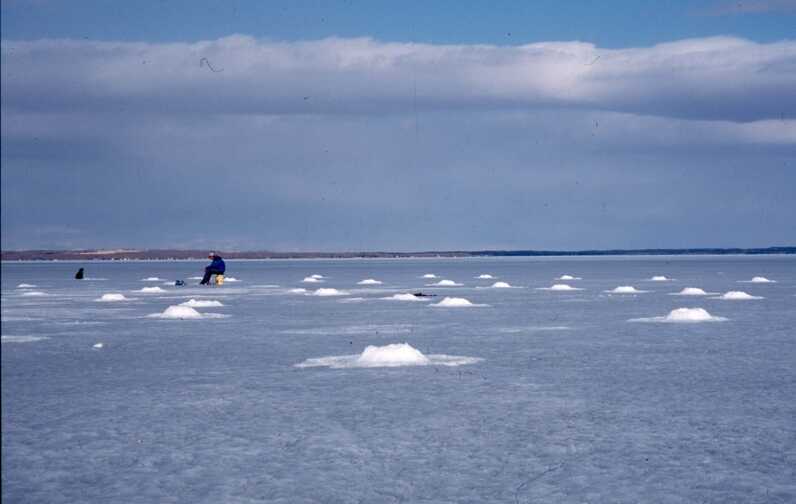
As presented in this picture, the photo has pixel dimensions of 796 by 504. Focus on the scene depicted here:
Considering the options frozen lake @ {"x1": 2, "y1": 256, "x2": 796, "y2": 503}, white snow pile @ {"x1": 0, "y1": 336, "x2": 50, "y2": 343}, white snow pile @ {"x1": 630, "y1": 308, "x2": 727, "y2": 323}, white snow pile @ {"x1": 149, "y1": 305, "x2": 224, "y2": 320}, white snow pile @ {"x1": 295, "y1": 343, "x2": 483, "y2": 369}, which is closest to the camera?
frozen lake @ {"x1": 2, "y1": 256, "x2": 796, "y2": 503}

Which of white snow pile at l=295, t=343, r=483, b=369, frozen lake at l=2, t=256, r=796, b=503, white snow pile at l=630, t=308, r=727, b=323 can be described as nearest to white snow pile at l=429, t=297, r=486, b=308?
white snow pile at l=630, t=308, r=727, b=323

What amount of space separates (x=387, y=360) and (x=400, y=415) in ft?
19.4

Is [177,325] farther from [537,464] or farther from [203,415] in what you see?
[537,464]

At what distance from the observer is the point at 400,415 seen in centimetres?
1320

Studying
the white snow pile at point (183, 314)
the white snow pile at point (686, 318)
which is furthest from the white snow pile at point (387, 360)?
the white snow pile at point (183, 314)

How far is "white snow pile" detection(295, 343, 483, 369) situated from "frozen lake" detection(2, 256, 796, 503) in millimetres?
47

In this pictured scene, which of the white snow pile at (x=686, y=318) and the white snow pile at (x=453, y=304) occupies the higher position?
the white snow pile at (x=686, y=318)

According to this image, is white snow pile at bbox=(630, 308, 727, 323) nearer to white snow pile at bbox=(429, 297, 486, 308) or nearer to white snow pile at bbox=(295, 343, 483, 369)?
white snow pile at bbox=(429, 297, 486, 308)

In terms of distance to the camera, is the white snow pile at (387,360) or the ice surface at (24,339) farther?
the ice surface at (24,339)

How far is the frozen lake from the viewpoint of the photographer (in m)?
9.38

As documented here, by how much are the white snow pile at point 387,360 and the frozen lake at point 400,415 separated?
0.05m

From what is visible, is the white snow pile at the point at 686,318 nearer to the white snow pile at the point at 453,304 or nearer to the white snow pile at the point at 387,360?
the white snow pile at the point at 453,304

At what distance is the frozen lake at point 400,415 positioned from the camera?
9375mm

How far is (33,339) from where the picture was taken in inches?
967
